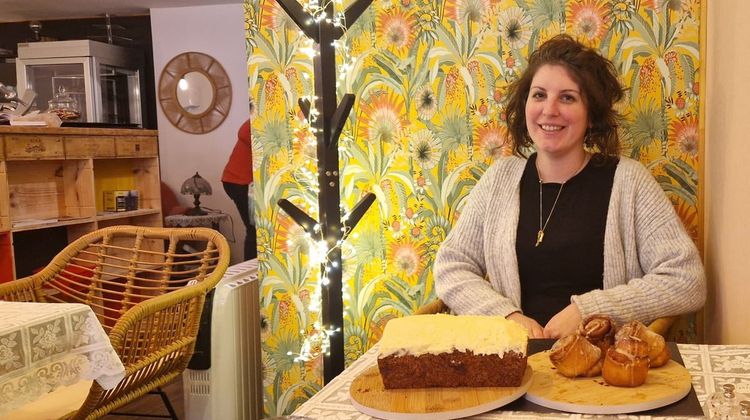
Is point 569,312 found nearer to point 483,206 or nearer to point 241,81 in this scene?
point 483,206

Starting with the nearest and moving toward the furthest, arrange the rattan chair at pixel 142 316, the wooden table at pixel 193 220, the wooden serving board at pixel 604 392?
the wooden serving board at pixel 604 392, the rattan chair at pixel 142 316, the wooden table at pixel 193 220

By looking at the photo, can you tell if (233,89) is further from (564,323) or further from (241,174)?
(564,323)

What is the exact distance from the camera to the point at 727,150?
174cm

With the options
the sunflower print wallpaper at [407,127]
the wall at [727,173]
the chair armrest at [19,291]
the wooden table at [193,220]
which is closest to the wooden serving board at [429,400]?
the wall at [727,173]

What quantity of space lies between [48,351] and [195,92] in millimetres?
5694

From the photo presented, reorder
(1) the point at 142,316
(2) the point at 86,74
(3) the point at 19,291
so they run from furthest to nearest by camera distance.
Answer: (2) the point at 86,74
(3) the point at 19,291
(1) the point at 142,316

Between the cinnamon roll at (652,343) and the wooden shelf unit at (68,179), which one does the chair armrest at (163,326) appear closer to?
the cinnamon roll at (652,343)

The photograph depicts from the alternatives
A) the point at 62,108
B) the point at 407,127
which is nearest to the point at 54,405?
the point at 407,127

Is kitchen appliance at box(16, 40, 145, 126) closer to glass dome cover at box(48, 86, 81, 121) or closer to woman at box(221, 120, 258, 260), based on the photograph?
glass dome cover at box(48, 86, 81, 121)

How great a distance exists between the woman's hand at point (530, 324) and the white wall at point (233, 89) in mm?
5704

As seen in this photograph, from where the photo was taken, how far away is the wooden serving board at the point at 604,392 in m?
0.99

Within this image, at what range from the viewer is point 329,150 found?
192 cm

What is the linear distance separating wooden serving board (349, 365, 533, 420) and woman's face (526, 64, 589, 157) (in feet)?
2.82

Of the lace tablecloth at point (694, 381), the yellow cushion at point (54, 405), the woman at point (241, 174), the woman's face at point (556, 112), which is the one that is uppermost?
the woman's face at point (556, 112)
